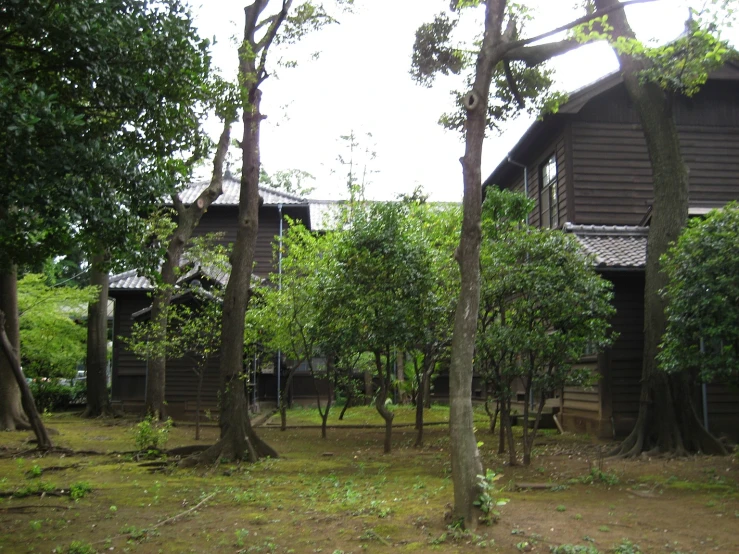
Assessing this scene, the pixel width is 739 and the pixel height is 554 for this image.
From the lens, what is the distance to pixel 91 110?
8.51 m

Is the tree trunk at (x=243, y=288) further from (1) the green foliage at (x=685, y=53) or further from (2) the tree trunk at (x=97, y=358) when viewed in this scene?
(2) the tree trunk at (x=97, y=358)

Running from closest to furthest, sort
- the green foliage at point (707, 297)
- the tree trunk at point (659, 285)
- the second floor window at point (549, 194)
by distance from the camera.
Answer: the green foliage at point (707, 297) → the tree trunk at point (659, 285) → the second floor window at point (549, 194)

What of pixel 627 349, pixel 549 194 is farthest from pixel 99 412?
pixel 627 349

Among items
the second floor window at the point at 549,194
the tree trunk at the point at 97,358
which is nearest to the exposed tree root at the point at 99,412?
the tree trunk at the point at 97,358

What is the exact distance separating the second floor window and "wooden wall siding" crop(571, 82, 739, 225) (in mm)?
1258

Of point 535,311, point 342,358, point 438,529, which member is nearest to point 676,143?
point 535,311

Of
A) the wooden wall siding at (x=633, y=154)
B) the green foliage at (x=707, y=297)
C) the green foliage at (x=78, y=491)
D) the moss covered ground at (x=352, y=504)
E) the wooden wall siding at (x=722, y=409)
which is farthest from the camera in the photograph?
the wooden wall siding at (x=633, y=154)

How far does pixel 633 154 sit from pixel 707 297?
9.36m

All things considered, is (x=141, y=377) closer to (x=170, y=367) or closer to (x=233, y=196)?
(x=170, y=367)

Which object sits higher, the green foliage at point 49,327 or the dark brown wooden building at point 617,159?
the dark brown wooden building at point 617,159

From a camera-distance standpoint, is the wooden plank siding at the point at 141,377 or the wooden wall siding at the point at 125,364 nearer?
the wooden plank siding at the point at 141,377

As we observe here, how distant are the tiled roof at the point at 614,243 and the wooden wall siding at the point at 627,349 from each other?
0.50 metres

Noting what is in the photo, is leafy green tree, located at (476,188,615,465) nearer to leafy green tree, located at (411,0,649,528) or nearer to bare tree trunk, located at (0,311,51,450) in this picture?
leafy green tree, located at (411,0,649,528)

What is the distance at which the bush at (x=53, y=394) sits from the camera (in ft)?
85.6
